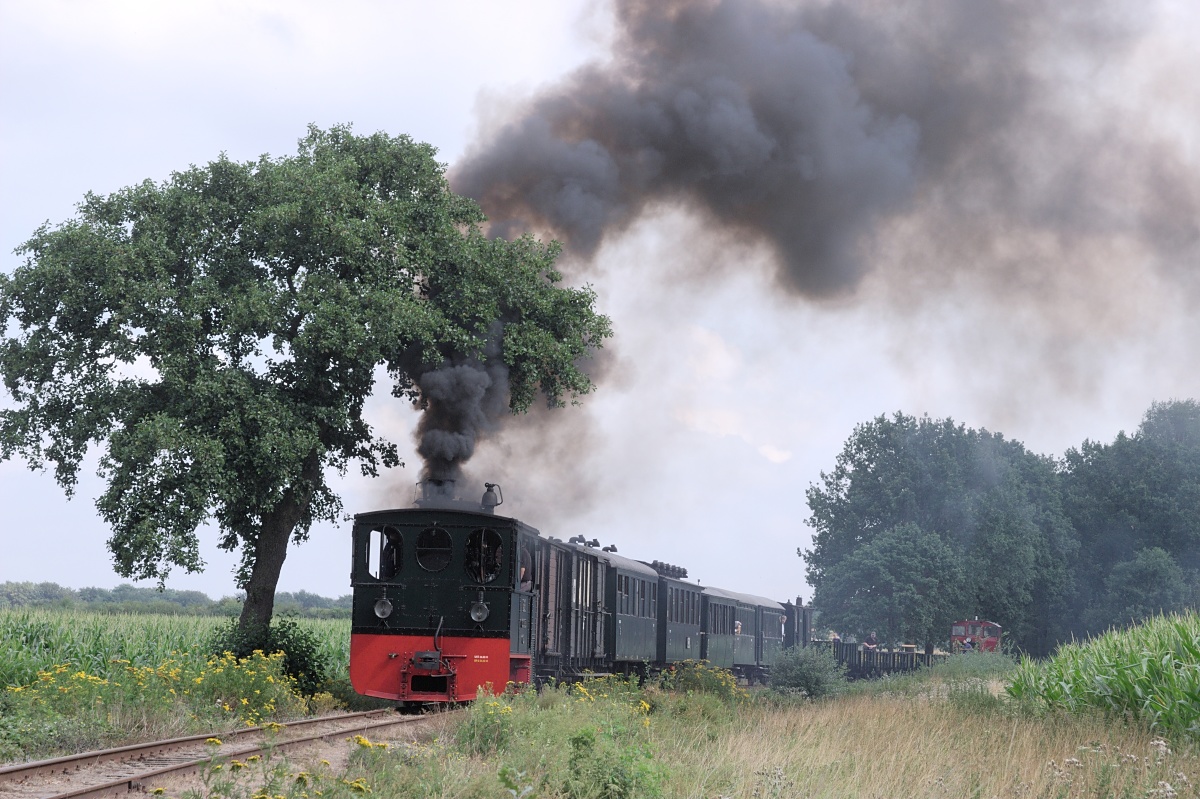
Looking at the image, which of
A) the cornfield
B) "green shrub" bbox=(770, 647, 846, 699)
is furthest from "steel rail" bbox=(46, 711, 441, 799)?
"green shrub" bbox=(770, 647, 846, 699)

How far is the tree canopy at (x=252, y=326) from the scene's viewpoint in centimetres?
2317

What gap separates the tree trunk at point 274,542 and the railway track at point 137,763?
1004cm

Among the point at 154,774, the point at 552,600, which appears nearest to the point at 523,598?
the point at 552,600

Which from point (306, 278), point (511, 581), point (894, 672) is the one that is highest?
point (306, 278)

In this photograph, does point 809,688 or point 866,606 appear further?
point 866,606

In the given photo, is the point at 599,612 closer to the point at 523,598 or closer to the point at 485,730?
the point at 523,598

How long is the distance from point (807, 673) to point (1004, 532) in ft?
134

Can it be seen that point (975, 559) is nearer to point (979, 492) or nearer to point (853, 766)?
point (979, 492)

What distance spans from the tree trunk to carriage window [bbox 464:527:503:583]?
8.11 metres

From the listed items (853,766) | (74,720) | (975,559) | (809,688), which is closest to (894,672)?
(809,688)

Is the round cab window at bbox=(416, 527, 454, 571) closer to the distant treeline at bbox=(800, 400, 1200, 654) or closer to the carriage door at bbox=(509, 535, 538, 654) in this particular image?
the carriage door at bbox=(509, 535, 538, 654)

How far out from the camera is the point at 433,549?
1859 centimetres

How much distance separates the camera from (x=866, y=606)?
63.0 m

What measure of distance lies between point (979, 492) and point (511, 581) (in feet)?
185
